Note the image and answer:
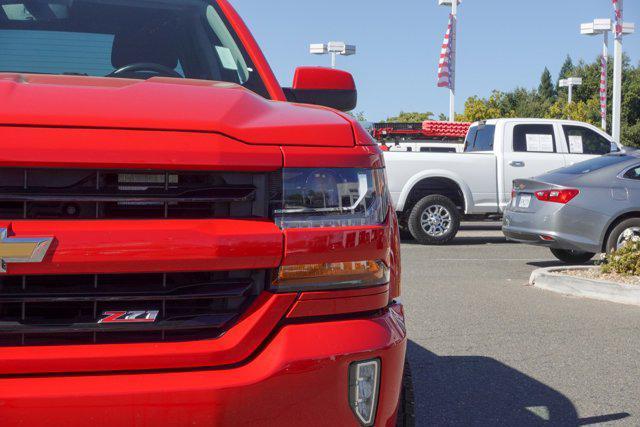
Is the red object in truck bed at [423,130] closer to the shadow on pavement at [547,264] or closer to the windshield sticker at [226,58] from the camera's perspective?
the shadow on pavement at [547,264]

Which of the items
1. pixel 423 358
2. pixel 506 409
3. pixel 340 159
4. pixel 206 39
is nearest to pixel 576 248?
pixel 423 358

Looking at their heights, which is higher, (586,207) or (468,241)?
(586,207)

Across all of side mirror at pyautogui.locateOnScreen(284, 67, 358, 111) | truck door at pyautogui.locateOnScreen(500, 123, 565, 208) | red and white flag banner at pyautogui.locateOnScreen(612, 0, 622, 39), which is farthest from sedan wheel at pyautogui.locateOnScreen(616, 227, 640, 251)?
red and white flag banner at pyautogui.locateOnScreen(612, 0, 622, 39)

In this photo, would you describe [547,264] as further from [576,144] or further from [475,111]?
[475,111]

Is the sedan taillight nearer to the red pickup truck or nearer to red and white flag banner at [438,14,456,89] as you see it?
the red pickup truck

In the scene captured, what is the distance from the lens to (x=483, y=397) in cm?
454

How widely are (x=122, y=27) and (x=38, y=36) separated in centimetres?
37

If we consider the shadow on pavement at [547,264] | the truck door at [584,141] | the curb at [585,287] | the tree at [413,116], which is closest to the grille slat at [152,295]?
the curb at [585,287]

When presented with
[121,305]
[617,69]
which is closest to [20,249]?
[121,305]

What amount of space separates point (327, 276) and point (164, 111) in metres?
0.62

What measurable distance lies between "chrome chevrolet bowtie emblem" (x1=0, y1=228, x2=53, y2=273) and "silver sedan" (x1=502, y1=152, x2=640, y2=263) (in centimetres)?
884

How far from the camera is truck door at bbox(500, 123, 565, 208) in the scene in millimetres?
14500

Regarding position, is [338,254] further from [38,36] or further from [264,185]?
[38,36]

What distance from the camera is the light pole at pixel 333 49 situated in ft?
132
